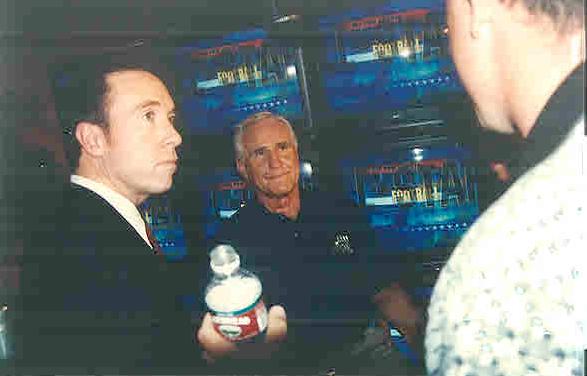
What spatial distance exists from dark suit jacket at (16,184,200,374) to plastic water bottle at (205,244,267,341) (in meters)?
0.13

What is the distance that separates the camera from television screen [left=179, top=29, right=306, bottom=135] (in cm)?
240

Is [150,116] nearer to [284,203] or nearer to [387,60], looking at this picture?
[284,203]

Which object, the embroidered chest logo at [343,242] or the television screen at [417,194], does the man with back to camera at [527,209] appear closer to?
the television screen at [417,194]

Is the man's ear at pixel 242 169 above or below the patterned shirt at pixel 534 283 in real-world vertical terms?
above

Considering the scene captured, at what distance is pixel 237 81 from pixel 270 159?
1.02 ft

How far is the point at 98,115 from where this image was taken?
2473 mm

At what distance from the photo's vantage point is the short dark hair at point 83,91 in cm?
247

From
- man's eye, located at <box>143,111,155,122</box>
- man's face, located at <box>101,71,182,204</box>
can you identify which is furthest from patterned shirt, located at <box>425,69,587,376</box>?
man's eye, located at <box>143,111,155,122</box>

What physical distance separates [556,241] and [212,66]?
4.47 feet

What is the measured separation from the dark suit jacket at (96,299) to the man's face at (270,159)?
1.54 feet

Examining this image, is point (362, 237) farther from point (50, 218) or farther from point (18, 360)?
point (18, 360)

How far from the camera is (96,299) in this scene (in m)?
2.52

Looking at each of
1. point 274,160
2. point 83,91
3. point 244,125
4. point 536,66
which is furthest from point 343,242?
point 83,91

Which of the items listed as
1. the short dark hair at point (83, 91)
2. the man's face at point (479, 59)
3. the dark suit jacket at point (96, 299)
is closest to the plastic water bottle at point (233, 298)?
the dark suit jacket at point (96, 299)
